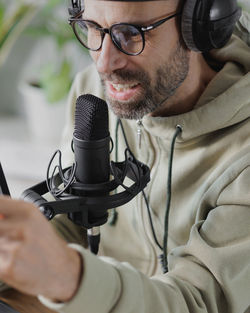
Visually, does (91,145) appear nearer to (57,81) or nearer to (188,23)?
(188,23)

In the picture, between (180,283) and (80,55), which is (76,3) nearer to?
(180,283)

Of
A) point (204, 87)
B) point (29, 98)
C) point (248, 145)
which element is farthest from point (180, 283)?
point (29, 98)

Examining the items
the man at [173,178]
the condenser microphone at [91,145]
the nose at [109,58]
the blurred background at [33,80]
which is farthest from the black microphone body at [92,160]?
the blurred background at [33,80]

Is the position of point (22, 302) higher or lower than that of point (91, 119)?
lower

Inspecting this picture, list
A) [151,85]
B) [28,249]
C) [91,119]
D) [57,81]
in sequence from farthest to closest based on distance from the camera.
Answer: [57,81], [151,85], [91,119], [28,249]

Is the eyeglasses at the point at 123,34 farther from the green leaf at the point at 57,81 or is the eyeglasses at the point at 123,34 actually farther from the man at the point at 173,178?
the green leaf at the point at 57,81

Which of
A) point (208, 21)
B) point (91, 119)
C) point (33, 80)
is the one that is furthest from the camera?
point (33, 80)

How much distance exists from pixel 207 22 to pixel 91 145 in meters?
0.32

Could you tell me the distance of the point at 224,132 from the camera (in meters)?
1.13

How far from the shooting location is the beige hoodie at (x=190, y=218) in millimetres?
795

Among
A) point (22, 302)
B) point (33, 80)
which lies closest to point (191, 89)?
point (22, 302)

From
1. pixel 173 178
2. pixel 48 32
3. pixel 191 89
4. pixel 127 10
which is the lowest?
pixel 48 32

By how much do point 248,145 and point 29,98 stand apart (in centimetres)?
157

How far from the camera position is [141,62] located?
3.54 ft
